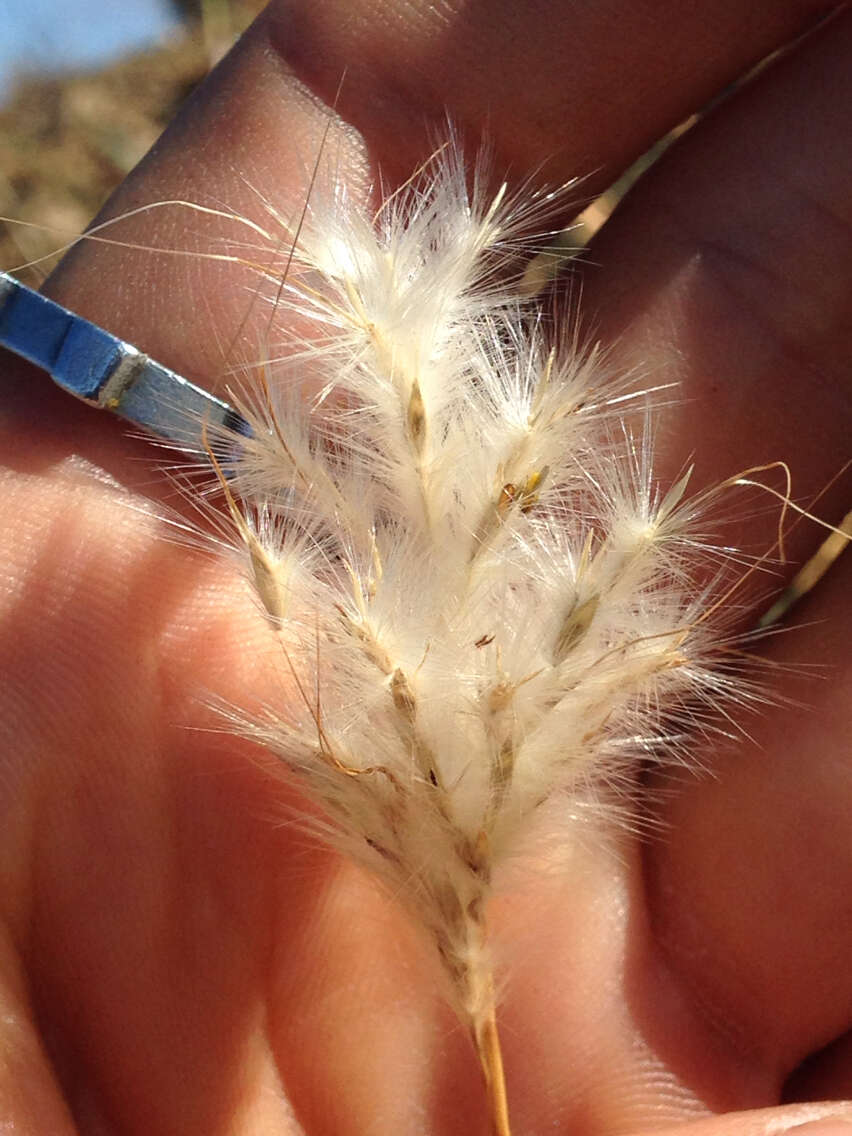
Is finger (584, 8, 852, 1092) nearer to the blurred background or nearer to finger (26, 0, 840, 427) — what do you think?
finger (26, 0, 840, 427)

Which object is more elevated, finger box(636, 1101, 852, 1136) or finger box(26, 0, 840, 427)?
finger box(26, 0, 840, 427)

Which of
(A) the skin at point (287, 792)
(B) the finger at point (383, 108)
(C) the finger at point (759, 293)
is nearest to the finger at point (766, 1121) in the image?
(A) the skin at point (287, 792)

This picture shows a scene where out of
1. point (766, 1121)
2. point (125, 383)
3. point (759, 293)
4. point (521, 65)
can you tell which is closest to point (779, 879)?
point (766, 1121)

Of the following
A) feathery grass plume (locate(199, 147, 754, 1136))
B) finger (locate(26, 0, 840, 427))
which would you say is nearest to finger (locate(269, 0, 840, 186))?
finger (locate(26, 0, 840, 427))

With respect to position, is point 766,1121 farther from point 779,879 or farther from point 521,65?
point 521,65

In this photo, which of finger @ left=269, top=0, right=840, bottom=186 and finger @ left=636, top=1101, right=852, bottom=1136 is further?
finger @ left=269, top=0, right=840, bottom=186

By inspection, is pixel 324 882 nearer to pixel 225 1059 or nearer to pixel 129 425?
pixel 225 1059
